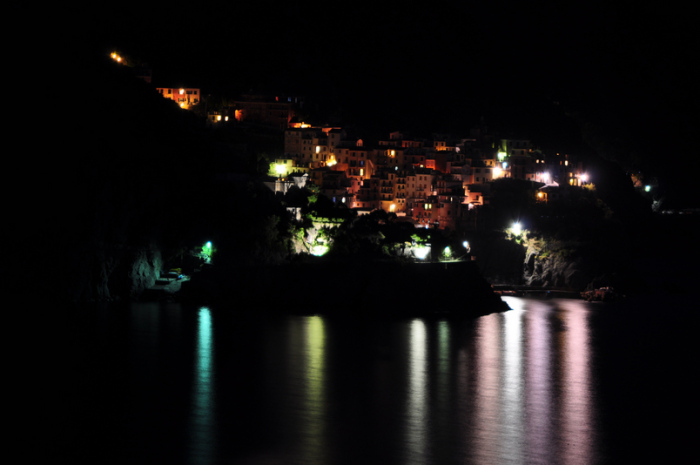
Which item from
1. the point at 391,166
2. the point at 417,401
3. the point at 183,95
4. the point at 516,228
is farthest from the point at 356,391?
the point at 183,95

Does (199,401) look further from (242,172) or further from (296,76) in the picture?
(296,76)

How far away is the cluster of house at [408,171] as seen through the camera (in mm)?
48156

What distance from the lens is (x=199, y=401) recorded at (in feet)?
66.7

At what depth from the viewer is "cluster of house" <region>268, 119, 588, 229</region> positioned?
4816cm

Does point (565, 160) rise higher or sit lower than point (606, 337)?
higher

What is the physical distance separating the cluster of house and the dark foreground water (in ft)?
49.9

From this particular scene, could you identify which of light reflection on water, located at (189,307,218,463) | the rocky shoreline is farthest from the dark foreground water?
the rocky shoreline

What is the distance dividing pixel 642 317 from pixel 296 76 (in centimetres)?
3789

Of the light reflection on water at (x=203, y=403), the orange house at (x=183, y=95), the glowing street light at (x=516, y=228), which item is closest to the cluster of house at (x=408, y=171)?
the glowing street light at (x=516, y=228)

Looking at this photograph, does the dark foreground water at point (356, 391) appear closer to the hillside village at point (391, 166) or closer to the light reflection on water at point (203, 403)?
the light reflection on water at point (203, 403)

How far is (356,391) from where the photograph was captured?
71.6 feet

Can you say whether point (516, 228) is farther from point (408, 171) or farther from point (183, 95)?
point (183, 95)

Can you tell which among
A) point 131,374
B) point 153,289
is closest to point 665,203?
point 153,289

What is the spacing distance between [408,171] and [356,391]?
30881 mm
